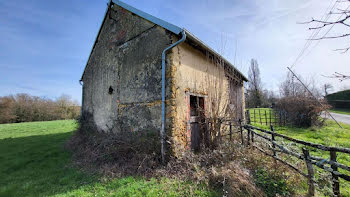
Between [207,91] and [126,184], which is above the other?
[207,91]

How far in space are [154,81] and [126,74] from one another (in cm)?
180

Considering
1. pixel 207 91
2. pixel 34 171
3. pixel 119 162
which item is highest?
pixel 207 91

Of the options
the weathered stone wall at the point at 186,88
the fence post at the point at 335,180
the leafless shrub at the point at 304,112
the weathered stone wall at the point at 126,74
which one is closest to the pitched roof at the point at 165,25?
the weathered stone wall at the point at 126,74

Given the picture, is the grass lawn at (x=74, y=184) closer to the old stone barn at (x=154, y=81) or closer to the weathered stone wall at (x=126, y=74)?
the old stone barn at (x=154, y=81)

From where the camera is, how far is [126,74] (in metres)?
6.34

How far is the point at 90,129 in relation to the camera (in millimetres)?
8391

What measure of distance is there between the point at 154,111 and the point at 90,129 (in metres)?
5.41

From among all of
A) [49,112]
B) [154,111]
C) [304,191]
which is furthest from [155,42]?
[49,112]

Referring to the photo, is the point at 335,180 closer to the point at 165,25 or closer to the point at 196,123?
the point at 196,123

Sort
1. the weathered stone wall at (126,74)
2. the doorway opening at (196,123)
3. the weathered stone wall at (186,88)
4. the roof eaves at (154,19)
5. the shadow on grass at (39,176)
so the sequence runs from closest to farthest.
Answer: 1. the shadow on grass at (39,176)
2. the roof eaves at (154,19)
3. the weathered stone wall at (186,88)
4. the weathered stone wall at (126,74)
5. the doorway opening at (196,123)

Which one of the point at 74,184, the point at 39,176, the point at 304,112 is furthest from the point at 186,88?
the point at 304,112

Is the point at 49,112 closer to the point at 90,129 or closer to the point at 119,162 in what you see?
the point at 90,129

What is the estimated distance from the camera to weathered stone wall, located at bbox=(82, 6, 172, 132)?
525 cm

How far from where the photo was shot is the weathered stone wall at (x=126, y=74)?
525 centimetres
